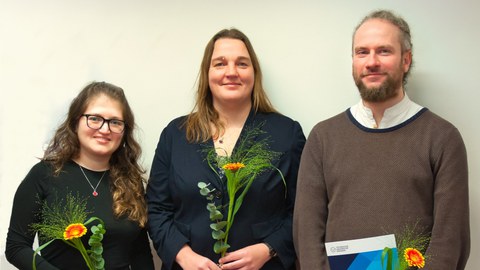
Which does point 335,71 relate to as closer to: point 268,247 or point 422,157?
point 422,157

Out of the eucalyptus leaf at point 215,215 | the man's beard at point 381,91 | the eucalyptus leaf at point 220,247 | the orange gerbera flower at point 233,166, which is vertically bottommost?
the eucalyptus leaf at point 220,247

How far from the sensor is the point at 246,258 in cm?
198

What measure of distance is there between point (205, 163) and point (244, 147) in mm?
189

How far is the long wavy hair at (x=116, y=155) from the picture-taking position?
82.0 inches

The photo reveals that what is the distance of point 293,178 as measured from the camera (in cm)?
218

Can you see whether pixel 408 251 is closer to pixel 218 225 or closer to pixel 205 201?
pixel 218 225

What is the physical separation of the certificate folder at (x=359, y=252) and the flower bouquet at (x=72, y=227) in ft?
2.90

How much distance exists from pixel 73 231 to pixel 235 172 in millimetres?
632

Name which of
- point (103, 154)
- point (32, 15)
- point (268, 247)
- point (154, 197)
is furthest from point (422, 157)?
point (32, 15)

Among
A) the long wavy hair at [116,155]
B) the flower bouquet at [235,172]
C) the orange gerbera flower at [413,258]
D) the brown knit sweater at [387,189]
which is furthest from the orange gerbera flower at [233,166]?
the orange gerbera flower at [413,258]

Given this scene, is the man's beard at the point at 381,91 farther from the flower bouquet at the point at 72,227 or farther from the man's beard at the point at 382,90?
the flower bouquet at the point at 72,227

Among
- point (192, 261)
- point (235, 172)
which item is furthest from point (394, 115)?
point (192, 261)

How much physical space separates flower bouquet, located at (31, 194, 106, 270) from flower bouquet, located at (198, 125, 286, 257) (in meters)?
0.45

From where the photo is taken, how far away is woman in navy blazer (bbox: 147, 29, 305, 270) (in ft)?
6.72
